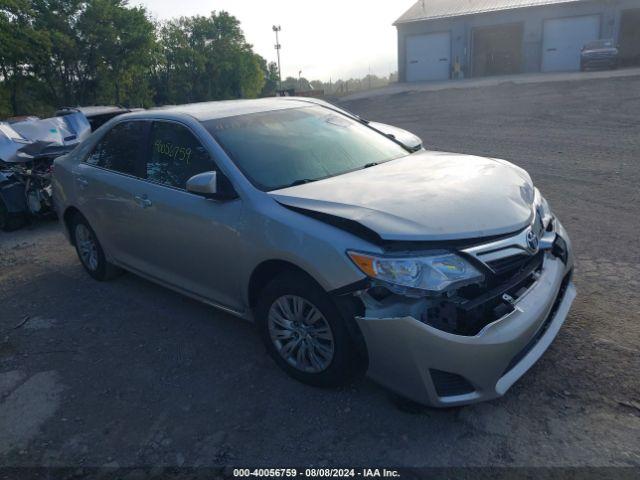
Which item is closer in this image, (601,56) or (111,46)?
(601,56)

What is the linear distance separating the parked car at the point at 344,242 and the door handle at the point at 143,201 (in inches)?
0.6

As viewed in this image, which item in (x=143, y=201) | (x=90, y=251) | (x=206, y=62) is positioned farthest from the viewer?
(x=206, y=62)

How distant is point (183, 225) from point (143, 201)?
59cm

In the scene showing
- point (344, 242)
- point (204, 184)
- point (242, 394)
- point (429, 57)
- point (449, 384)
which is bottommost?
point (242, 394)

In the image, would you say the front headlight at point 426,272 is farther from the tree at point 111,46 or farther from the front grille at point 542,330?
the tree at point 111,46

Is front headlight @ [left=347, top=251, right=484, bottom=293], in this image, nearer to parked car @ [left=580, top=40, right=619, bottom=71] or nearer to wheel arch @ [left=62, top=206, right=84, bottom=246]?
wheel arch @ [left=62, top=206, right=84, bottom=246]

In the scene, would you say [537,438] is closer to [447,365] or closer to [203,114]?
[447,365]

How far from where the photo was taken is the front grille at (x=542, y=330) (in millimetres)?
2760

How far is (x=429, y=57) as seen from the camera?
34.4m

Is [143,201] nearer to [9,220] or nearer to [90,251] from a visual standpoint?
[90,251]

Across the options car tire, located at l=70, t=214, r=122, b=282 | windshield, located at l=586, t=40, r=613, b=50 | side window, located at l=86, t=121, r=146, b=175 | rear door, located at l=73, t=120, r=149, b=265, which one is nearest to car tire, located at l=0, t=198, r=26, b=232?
car tire, located at l=70, t=214, r=122, b=282

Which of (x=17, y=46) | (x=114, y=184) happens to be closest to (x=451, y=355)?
(x=114, y=184)

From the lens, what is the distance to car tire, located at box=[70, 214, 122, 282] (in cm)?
514

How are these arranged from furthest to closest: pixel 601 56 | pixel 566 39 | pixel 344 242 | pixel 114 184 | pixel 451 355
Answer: pixel 566 39
pixel 601 56
pixel 114 184
pixel 344 242
pixel 451 355
